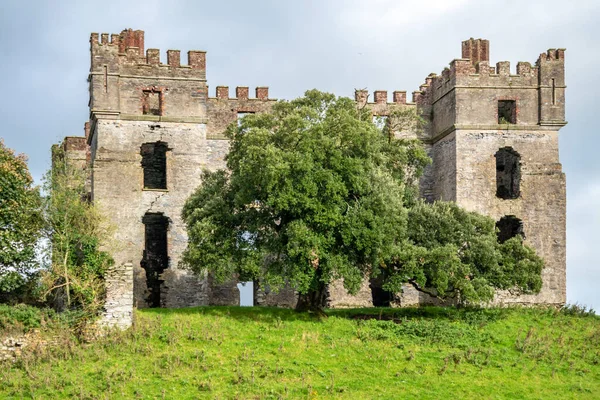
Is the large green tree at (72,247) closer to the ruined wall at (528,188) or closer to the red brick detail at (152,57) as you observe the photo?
the red brick detail at (152,57)

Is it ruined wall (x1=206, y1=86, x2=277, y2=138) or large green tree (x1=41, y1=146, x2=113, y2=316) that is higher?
ruined wall (x1=206, y1=86, x2=277, y2=138)

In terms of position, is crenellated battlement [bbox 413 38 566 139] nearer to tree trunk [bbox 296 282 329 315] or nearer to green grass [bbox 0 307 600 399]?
green grass [bbox 0 307 600 399]

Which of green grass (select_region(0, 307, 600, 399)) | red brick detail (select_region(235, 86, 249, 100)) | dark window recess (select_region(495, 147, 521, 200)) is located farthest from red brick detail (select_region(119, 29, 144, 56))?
dark window recess (select_region(495, 147, 521, 200))

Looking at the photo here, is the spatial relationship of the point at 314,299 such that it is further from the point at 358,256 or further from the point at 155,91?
the point at 155,91

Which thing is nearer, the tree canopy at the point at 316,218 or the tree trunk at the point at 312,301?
the tree canopy at the point at 316,218

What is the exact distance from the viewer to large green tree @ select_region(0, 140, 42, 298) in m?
30.1

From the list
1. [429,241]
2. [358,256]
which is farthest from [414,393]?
[429,241]

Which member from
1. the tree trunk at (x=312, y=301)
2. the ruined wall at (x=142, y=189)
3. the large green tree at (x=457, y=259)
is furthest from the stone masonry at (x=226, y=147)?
the tree trunk at (x=312, y=301)

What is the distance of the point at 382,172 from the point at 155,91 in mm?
11135

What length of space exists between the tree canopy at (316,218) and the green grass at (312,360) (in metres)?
1.55

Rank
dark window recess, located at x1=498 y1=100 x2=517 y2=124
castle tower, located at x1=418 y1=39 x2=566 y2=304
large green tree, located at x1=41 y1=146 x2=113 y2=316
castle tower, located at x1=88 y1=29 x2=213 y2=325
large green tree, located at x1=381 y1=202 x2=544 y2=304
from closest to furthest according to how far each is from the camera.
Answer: large green tree, located at x1=41 y1=146 x2=113 y2=316 → large green tree, located at x1=381 y1=202 x2=544 y2=304 → castle tower, located at x1=88 y1=29 x2=213 y2=325 → castle tower, located at x1=418 y1=39 x2=566 y2=304 → dark window recess, located at x1=498 y1=100 x2=517 y2=124

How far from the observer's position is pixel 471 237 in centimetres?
3173

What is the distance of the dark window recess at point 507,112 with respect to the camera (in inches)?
1506

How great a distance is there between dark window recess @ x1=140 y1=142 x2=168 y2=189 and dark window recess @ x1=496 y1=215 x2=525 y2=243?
1575cm
